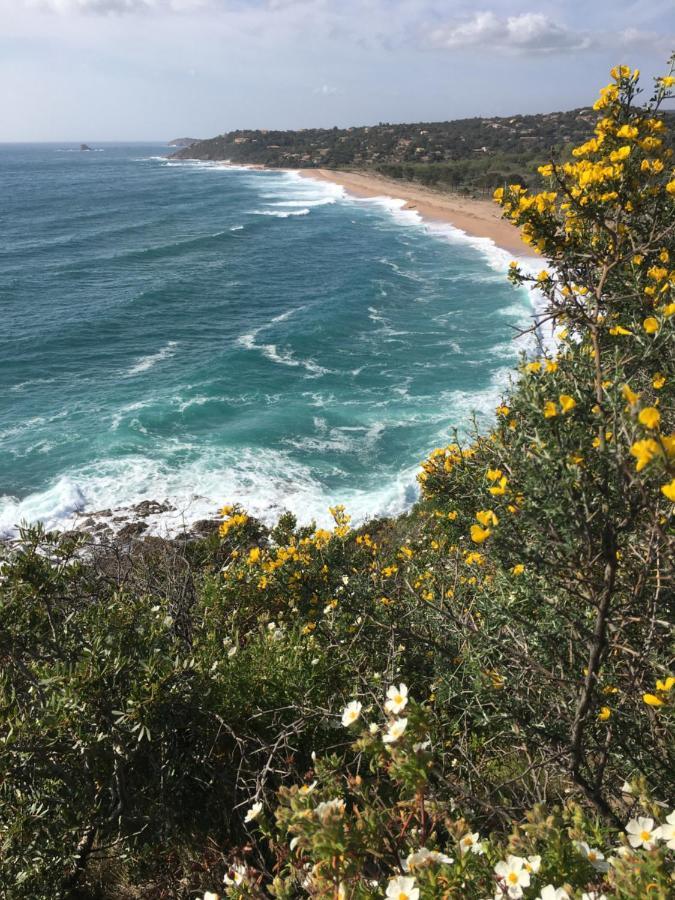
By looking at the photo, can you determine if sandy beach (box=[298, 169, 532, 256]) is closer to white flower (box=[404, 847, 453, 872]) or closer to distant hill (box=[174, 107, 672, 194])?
distant hill (box=[174, 107, 672, 194])

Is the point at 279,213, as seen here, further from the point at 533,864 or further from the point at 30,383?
the point at 533,864

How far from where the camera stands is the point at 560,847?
1.71m

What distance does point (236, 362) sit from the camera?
23234 mm

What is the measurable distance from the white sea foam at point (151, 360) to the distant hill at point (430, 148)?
1782 inches

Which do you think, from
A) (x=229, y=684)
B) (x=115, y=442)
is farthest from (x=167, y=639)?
(x=115, y=442)

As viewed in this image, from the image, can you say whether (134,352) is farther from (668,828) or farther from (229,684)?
(668,828)

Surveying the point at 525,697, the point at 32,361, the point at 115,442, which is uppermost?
the point at 525,697

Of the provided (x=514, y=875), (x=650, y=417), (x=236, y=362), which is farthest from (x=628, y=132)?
(x=236, y=362)

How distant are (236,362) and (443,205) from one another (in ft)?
142

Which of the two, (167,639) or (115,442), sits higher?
(167,639)

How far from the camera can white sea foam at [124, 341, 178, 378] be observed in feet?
73.7

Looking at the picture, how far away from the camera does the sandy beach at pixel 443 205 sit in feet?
145

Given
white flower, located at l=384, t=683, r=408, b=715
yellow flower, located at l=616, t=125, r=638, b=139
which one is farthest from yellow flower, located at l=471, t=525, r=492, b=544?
yellow flower, located at l=616, t=125, r=638, b=139

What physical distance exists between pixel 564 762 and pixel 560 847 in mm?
930
